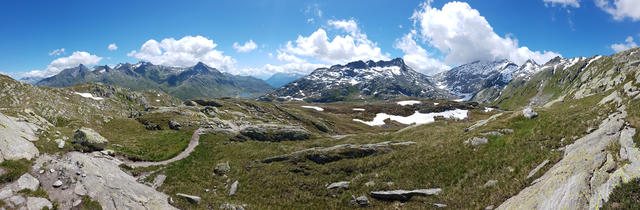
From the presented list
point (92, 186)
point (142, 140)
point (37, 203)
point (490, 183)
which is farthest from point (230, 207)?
point (142, 140)

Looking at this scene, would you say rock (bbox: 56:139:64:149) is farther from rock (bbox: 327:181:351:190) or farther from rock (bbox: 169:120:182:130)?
rock (bbox: 327:181:351:190)

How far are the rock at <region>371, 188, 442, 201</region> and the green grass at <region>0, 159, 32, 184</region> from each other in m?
24.1

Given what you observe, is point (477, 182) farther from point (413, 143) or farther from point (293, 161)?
point (293, 161)

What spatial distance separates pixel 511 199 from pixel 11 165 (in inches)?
1218

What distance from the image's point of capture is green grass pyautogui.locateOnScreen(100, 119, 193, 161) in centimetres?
3178

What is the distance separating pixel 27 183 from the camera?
50.6ft

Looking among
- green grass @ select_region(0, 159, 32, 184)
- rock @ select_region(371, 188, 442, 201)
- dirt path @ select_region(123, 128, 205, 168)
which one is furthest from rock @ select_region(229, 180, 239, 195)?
green grass @ select_region(0, 159, 32, 184)

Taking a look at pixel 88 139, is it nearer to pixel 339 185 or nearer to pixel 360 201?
pixel 339 185

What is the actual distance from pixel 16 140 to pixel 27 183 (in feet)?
25.6

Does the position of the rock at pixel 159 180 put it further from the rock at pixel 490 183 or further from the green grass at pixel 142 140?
the rock at pixel 490 183

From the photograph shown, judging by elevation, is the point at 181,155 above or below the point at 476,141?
below

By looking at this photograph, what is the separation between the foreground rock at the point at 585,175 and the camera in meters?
9.95

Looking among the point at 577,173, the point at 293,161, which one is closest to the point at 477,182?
the point at 577,173

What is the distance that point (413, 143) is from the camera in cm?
2808
